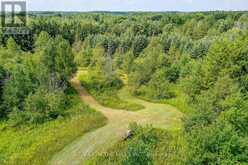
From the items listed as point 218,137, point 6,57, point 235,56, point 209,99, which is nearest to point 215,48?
point 235,56

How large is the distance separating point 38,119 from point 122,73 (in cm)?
2515

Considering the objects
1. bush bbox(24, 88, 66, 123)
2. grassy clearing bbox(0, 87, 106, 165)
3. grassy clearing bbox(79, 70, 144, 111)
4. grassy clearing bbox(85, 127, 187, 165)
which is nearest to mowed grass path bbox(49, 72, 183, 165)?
grassy clearing bbox(79, 70, 144, 111)

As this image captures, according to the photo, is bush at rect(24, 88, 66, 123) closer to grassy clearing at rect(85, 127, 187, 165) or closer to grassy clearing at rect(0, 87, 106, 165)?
grassy clearing at rect(0, 87, 106, 165)

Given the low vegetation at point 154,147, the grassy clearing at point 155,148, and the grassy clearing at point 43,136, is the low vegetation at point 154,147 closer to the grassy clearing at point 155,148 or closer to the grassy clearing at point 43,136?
the grassy clearing at point 155,148

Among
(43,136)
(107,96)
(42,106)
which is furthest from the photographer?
(107,96)

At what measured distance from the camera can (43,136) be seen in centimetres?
3247

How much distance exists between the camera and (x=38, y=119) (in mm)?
36000

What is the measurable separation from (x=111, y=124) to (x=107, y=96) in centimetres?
978

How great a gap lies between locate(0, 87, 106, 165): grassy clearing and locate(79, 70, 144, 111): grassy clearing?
3.88 meters

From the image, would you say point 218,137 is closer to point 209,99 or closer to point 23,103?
point 209,99

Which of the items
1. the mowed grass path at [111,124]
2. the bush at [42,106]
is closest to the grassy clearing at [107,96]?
the mowed grass path at [111,124]

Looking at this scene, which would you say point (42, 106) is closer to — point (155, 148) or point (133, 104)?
point (133, 104)

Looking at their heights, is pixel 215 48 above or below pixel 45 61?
above

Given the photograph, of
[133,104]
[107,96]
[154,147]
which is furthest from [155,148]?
[107,96]
